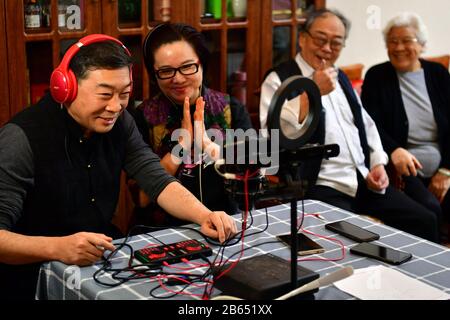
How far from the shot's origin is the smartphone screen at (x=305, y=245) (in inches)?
68.0

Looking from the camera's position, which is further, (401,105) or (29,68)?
(401,105)

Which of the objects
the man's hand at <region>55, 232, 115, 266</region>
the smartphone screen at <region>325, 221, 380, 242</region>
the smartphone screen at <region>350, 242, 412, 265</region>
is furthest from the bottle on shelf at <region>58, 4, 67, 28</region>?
the smartphone screen at <region>350, 242, 412, 265</region>

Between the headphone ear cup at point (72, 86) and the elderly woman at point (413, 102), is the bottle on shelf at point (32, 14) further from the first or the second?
the elderly woman at point (413, 102)

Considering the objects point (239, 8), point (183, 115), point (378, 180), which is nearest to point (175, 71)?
point (183, 115)

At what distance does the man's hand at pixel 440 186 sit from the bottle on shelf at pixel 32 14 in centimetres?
188

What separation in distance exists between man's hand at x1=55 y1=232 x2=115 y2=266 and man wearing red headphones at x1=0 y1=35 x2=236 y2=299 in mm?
85

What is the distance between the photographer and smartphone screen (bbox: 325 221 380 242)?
5.96ft

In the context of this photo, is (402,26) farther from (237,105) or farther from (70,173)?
(70,173)

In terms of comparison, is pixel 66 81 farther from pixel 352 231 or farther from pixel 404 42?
pixel 404 42

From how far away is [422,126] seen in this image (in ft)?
10.6

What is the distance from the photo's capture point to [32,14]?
2.51 m
